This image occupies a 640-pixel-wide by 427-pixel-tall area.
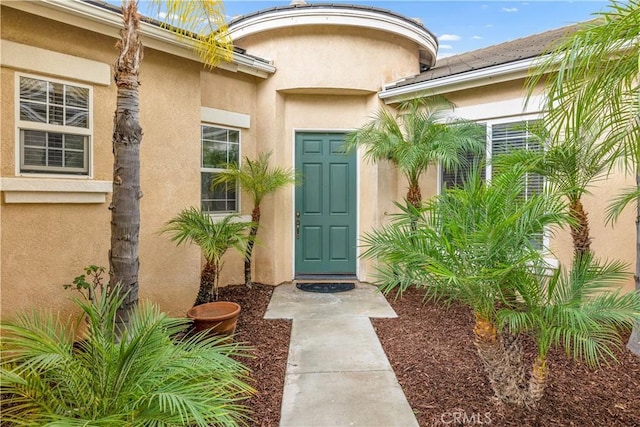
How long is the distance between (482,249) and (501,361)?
1.01m

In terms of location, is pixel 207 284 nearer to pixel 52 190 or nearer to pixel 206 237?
pixel 206 237

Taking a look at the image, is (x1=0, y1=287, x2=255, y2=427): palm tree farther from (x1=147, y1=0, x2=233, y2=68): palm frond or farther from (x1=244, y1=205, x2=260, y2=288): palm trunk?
(x1=244, y1=205, x2=260, y2=288): palm trunk

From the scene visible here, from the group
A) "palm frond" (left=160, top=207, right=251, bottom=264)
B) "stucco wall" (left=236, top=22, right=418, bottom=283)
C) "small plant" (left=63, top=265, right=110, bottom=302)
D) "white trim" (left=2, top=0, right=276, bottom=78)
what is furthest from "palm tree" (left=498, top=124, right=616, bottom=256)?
"small plant" (left=63, top=265, right=110, bottom=302)

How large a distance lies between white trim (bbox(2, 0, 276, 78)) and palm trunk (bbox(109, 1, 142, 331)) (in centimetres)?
137

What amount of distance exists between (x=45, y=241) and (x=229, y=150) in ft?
11.2

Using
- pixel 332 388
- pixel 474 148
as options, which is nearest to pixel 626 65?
pixel 474 148

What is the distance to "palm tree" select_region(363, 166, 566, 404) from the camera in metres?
2.46

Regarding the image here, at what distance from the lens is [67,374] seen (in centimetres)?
217

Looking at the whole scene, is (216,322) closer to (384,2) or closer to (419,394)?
(419,394)

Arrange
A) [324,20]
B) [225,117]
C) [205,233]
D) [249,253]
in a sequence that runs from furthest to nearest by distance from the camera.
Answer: [249,253] → [324,20] → [225,117] → [205,233]

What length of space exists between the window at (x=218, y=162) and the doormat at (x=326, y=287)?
1966 millimetres

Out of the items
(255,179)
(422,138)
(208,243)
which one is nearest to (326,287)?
(255,179)

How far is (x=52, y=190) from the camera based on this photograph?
12.7 ft

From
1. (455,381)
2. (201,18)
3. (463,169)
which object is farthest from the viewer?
(463,169)
